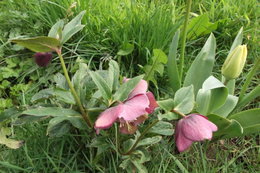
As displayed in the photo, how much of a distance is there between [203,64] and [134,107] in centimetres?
47

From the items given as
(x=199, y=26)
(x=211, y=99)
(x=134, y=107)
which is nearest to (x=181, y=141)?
(x=134, y=107)

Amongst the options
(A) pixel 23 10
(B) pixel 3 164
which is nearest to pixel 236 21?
(A) pixel 23 10

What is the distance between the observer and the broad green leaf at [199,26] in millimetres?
1578

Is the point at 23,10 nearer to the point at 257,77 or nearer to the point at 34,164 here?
the point at 34,164

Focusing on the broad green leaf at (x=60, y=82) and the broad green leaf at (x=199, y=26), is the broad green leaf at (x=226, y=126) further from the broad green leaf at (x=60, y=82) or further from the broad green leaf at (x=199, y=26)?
the broad green leaf at (x=199, y=26)

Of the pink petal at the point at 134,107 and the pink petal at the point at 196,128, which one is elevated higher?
the pink petal at the point at 134,107

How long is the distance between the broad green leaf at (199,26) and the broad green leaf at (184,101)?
0.73 m

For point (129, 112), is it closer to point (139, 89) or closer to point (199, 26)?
point (139, 89)

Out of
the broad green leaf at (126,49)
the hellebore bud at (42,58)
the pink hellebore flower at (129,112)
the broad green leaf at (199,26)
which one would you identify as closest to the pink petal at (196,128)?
the pink hellebore flower at (129,112)

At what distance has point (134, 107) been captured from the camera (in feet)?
2.77

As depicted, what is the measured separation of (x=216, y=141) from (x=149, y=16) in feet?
2.04

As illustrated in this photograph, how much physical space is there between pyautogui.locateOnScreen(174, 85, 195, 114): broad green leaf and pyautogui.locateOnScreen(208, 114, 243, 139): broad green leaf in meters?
0.22

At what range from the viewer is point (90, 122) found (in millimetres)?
1012

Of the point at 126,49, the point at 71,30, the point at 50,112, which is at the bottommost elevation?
the point at 126,49
